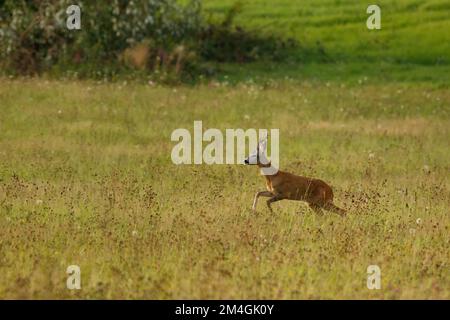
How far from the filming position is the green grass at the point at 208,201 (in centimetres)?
1017

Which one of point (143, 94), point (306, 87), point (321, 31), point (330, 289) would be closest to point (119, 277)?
point (330, 289)

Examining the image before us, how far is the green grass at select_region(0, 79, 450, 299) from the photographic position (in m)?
10.2

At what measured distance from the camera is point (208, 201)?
14031 mm

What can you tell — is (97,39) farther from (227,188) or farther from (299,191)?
(299,191)

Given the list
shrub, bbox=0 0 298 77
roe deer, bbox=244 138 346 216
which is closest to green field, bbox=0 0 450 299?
roe deer, bbox=244 138 346 216

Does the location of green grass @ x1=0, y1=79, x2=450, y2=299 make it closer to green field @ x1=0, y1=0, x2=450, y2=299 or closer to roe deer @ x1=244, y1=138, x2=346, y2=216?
green field @ x1=0, y1=0, x2=450, y2=299

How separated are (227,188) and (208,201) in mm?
1497

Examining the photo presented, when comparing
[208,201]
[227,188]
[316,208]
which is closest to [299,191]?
[316,208]

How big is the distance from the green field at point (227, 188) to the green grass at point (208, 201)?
3cm

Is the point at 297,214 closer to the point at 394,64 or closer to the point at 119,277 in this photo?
the point at 119,277

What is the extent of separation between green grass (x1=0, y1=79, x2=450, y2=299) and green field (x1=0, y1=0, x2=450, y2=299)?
0.08 feet

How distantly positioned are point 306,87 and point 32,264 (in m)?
18.5

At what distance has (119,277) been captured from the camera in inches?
400

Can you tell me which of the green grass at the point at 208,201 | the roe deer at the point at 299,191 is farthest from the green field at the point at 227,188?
the roe deer at the point at 299,191
